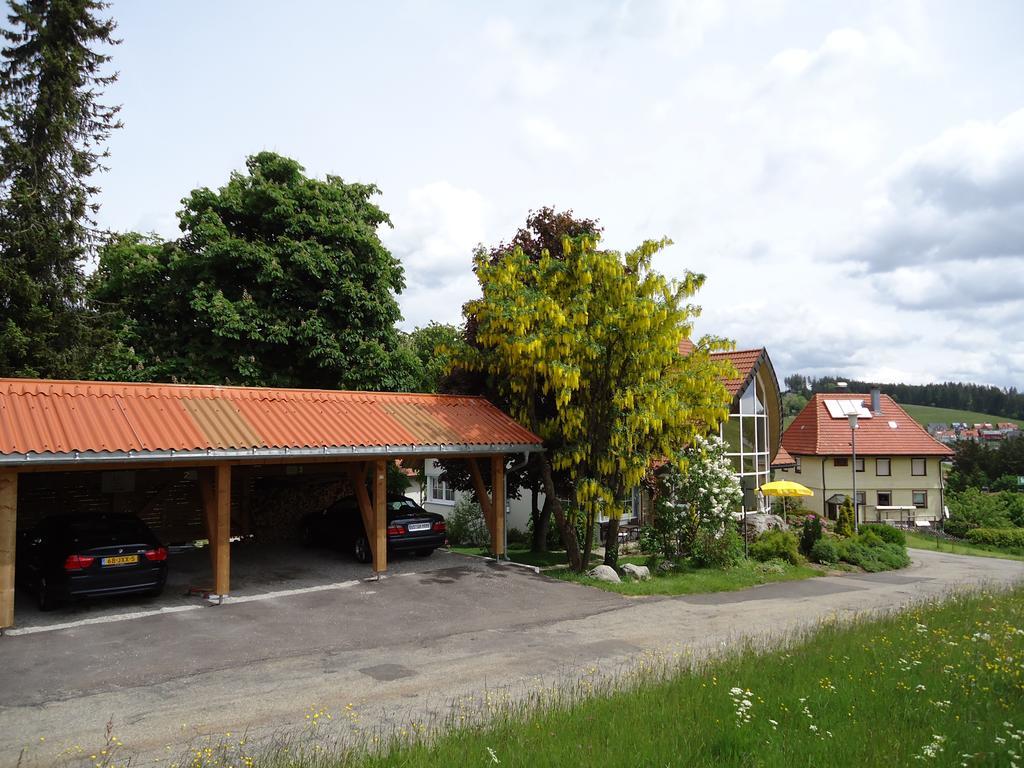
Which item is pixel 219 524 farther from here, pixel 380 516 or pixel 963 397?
pixel 963 397

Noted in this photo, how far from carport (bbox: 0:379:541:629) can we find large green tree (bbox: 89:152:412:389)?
4980 mm

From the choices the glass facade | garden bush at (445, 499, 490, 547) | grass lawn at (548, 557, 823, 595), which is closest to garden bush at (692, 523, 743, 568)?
grass lawn at (548, 557, 823, 595)

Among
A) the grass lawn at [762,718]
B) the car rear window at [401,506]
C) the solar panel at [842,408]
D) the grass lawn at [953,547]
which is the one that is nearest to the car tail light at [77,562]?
the car rear window at [401,506]

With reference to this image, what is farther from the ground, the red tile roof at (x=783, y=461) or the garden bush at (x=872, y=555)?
the red tile roof at (x=783, y=461)

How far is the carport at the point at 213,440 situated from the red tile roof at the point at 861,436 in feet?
109

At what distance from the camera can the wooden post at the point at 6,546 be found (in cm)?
1024

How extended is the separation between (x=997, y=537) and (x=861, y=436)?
33.4ft

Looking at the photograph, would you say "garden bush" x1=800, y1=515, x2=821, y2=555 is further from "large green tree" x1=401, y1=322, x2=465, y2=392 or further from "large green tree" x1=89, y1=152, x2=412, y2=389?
"large green tree" x1=89, y1=152, x2=412, y2=389

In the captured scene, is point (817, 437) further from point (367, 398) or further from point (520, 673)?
point (520, 673)

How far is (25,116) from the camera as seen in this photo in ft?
85.6

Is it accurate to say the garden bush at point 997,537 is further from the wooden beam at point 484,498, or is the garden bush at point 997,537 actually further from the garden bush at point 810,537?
the wooden beam at point 484,498

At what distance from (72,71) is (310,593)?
23843mm

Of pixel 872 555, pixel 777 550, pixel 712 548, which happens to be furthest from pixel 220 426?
pixel 872 555

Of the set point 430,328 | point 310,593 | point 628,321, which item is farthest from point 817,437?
point 310,593
